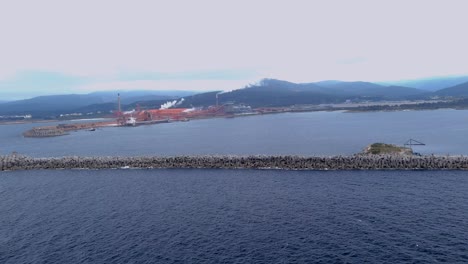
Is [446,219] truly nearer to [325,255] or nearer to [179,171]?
[325,255]

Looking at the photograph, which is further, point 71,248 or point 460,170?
point 460,170

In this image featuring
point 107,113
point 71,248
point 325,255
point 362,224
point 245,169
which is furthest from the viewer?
point 107,113

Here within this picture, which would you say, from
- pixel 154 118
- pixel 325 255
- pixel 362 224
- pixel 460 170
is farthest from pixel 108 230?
pixel 154 118

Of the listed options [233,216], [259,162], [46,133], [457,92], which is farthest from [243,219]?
[457,92]

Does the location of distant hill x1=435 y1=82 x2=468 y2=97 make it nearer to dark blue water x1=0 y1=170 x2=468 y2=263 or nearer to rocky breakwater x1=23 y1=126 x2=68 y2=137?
rocky breakwater x1=23 y1=126 x2=68 y2=137

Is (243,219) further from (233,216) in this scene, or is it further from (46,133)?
(46,133)

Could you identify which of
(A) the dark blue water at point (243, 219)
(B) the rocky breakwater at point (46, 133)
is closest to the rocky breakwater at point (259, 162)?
(A) the dark blue water at point (243, 219)

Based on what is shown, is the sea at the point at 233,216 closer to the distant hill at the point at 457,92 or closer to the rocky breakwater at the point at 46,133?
the rocky breakwater at the point at 46,133
